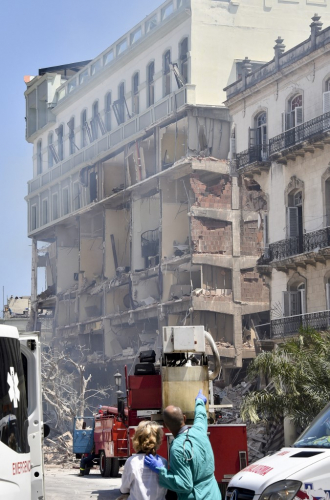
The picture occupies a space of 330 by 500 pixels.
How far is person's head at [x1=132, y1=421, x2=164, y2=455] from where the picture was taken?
7.66 m

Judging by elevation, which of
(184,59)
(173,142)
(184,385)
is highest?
(184,59)

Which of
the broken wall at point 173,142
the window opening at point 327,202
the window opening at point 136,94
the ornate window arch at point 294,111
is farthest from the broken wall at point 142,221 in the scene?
the window opening at point 327,202

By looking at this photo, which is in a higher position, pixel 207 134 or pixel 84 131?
pixel 84 131

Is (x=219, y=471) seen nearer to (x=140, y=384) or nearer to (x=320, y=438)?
(x=140, y=384)

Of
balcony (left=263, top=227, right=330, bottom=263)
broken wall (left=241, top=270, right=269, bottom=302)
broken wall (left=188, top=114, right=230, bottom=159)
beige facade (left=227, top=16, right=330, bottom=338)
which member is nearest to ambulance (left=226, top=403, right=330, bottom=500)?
beige facade (left=227, top=16, right=330, bottom=338)

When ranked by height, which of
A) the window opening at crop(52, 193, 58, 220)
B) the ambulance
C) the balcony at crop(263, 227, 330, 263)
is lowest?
the ambulance

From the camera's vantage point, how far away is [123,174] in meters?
60.6

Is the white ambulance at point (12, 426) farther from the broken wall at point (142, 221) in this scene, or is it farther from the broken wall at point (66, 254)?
the broken wall at point (66, 254)

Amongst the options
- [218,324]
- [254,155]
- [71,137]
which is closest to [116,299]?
[218,324]

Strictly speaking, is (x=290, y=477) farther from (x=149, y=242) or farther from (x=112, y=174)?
(x=112, y=174)

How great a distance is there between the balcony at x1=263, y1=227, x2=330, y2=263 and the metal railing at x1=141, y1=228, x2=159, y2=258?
1570 cm

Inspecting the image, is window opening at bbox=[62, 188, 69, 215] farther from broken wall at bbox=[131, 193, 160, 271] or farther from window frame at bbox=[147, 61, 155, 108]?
window frame at bbox=[147, 61, 155, 108]

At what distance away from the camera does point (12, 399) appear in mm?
9250

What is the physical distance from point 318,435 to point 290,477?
1.23 metres
